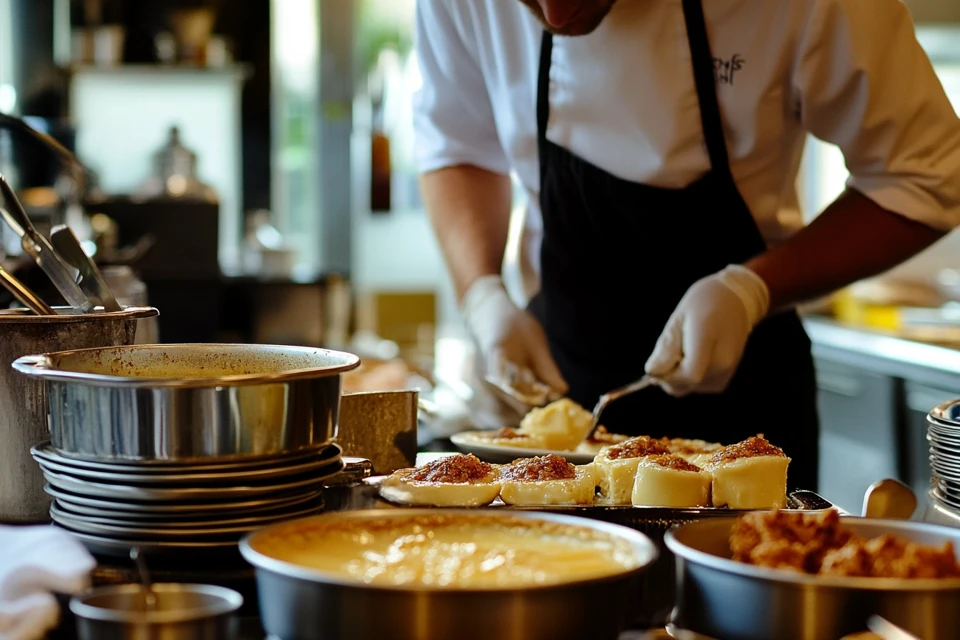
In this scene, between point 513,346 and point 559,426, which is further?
point 513,346

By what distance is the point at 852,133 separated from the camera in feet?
6.81

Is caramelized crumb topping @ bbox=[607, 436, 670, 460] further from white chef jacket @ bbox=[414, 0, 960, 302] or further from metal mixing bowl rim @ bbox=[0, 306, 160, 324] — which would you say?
white chef jacket @ bbox=[414, 0, 960, 302]

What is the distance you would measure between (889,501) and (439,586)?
2.11 ft

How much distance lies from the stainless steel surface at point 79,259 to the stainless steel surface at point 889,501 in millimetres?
859

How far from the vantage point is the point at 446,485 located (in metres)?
1.21

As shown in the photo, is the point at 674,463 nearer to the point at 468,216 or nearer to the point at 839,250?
the point at 839,250

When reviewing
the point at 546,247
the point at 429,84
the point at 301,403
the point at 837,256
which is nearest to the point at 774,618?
the point at 301,403

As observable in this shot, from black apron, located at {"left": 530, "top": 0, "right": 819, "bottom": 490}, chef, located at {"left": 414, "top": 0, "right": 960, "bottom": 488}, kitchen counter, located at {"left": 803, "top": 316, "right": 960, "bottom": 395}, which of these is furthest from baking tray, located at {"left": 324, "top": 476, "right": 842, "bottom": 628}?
kitchen counter, located at {"left": 803, "top": 316, "right": 960, "bottom": 395}

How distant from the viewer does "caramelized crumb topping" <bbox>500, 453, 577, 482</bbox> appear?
1242mm

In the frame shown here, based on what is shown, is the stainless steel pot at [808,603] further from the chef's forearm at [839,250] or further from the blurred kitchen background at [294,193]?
the blurred kitchen background at [294,193]

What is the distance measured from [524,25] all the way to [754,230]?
23.0 inches

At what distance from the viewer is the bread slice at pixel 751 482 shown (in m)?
1.21

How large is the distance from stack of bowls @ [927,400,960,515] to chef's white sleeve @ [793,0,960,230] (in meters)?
0.72

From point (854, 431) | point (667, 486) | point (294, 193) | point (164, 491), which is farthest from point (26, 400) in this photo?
point (294, 193)
